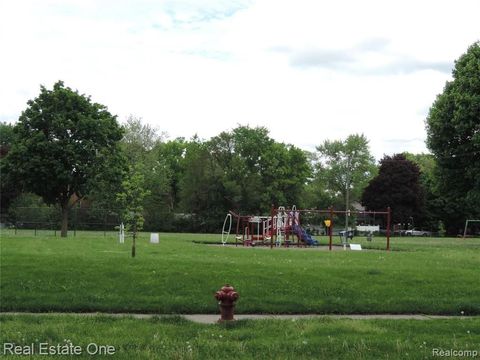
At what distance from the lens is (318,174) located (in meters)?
103

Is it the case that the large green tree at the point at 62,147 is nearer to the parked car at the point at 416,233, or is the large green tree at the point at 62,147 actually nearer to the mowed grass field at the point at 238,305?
the mowed grass field at the point at 238,305

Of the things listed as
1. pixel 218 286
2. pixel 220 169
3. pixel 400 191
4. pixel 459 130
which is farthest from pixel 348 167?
pixel 218 286

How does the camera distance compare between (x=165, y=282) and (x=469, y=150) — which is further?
(x=469, y=150)

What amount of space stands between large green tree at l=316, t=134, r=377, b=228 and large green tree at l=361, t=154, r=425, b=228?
14.4m

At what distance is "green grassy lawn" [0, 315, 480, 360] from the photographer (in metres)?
7.19

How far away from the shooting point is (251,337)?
8156 millimetres

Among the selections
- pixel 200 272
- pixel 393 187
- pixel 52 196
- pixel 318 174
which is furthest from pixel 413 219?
pixel 200 272

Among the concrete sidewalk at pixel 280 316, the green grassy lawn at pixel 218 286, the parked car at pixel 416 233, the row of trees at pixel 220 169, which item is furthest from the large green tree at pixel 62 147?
the parked car at pixel 416 233

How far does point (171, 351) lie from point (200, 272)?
6.47 meters

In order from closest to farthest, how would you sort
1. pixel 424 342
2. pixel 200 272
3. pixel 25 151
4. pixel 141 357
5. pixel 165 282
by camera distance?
pixel 141 357, pixel 424 342, pixel 165 282, pixel 200 272, pixel 25 151

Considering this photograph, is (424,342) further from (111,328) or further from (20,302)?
(20,302)

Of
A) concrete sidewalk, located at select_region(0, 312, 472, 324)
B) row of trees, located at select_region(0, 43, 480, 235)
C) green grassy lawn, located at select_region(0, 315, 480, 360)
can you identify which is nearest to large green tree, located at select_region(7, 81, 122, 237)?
row of trees, located at select_region(0, 43, 480, 235)

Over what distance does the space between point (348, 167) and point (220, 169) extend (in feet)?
97.5

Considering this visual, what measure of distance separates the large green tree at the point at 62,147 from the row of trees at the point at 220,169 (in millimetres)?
67
